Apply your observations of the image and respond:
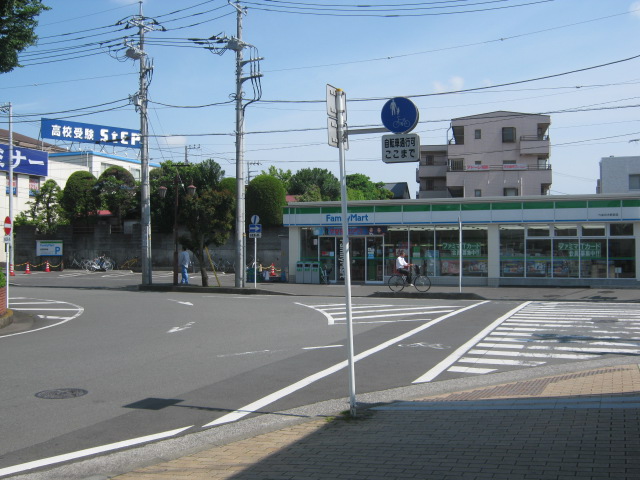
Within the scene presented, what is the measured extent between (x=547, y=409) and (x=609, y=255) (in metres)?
24.0

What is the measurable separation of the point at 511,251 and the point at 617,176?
28.7 m

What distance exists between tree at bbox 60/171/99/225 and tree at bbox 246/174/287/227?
43.9 ft

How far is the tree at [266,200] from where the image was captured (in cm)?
4478

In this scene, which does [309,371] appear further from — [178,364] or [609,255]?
[609,255]

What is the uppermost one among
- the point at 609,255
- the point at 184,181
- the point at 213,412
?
the point at 184,181

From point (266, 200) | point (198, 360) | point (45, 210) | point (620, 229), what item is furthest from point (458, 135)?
point (198, 360)

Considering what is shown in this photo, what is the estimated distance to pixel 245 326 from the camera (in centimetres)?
1598

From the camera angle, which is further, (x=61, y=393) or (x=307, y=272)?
(x=307, y=272)

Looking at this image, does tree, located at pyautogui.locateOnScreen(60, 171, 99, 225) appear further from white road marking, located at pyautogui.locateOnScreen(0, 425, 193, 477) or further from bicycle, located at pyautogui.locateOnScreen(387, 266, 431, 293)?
white road marking, located at pyautogui.locateOnScreen(0, 425, 193, 477)

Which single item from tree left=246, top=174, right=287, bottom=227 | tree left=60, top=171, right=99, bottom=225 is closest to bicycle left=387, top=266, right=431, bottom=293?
tree left=246, top=174, right=287, bottom=227

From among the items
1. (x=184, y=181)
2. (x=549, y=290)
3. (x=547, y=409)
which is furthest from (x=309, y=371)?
(x=184, y=181)

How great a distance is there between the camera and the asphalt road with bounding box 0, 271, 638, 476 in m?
7.45

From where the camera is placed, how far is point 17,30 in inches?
602

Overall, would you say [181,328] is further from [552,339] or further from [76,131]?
[76,131]
